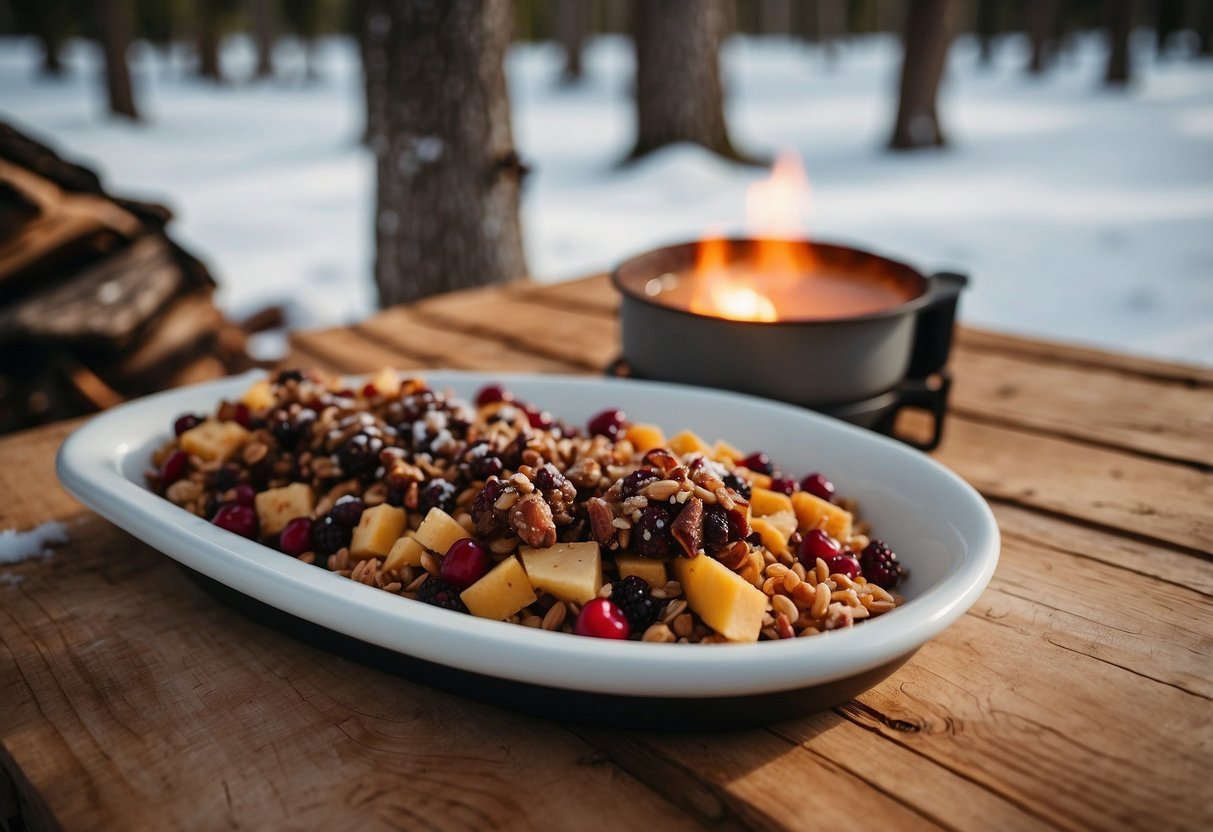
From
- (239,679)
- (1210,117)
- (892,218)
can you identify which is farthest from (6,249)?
(1210,117)

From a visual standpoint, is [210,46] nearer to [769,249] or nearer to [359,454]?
[769,249]

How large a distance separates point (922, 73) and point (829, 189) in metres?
1.28

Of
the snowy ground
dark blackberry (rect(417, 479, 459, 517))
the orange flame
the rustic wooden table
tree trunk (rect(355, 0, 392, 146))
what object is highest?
tree trunk (rect(355, 0, 392, 146))

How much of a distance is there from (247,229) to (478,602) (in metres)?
5.15

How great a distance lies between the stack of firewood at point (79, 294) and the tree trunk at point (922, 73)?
5664mm

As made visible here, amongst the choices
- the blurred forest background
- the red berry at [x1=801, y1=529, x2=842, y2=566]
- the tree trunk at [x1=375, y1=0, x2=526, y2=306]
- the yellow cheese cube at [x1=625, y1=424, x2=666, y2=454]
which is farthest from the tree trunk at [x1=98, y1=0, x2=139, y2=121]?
the red berry at [x1=801, y1=529, x2=842, y2=566]

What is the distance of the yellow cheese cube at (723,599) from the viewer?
29.6 inches

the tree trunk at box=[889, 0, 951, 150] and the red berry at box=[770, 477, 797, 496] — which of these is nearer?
the red berry at box=[770, 477, 797, 496]

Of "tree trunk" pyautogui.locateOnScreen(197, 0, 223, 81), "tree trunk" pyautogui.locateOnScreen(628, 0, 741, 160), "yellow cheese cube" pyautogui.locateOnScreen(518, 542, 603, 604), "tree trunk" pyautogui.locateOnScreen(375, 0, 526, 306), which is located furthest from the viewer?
"tree trunk" pyautogui.locateOnScreen(197, 0, 223, 81)

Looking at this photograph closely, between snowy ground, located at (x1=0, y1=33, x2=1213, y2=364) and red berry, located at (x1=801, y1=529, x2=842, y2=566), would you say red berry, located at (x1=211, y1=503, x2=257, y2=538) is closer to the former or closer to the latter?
red berry, located at (x1=801, y1=529, x2=842, y2=566)

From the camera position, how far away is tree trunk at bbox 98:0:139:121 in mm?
9141

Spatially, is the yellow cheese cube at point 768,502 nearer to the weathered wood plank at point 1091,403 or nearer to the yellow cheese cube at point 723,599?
the yellow cheese cube at point 723,599

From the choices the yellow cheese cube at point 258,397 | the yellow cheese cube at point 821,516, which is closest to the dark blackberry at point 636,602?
the yellow cheese cube at point 821,516

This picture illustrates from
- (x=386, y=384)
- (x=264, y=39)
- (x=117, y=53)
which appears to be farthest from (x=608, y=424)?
(x=264, y=39)
